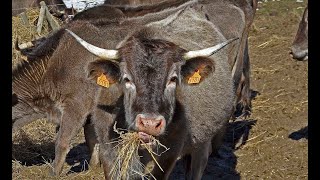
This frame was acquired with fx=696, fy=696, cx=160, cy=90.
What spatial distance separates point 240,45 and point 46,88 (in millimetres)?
2927

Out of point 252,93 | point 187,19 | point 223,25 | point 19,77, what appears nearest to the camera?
point 187,19

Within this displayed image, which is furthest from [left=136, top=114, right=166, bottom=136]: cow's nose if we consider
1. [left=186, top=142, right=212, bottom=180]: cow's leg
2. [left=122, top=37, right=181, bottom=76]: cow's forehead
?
[left=186, top=142, right=212, bottom=180]: cow's leg

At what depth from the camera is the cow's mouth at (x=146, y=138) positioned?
5758mm

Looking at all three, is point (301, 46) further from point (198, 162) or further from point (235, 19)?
point (198, 162)

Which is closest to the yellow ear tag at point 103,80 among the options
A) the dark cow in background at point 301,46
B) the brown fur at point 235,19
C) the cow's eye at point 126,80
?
the cow's eye at point 126,80

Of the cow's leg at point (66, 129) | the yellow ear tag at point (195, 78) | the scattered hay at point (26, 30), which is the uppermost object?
the yellow ear tag at point (195, 78)

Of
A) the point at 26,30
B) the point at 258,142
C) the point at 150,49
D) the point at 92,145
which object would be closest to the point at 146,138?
the point at 150,49

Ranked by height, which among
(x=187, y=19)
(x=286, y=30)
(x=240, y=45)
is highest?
(x=187, y=19)

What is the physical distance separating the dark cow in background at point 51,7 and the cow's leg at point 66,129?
5.14m

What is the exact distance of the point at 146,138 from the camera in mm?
5781

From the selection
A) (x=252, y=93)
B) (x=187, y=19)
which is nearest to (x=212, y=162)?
(x=187, y=19)

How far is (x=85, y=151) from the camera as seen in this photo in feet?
31.6

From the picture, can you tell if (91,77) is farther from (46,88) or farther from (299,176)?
(299,176)

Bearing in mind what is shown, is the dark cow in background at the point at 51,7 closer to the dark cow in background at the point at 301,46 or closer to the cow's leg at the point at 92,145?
the dark cow in background at the point at 301,46
